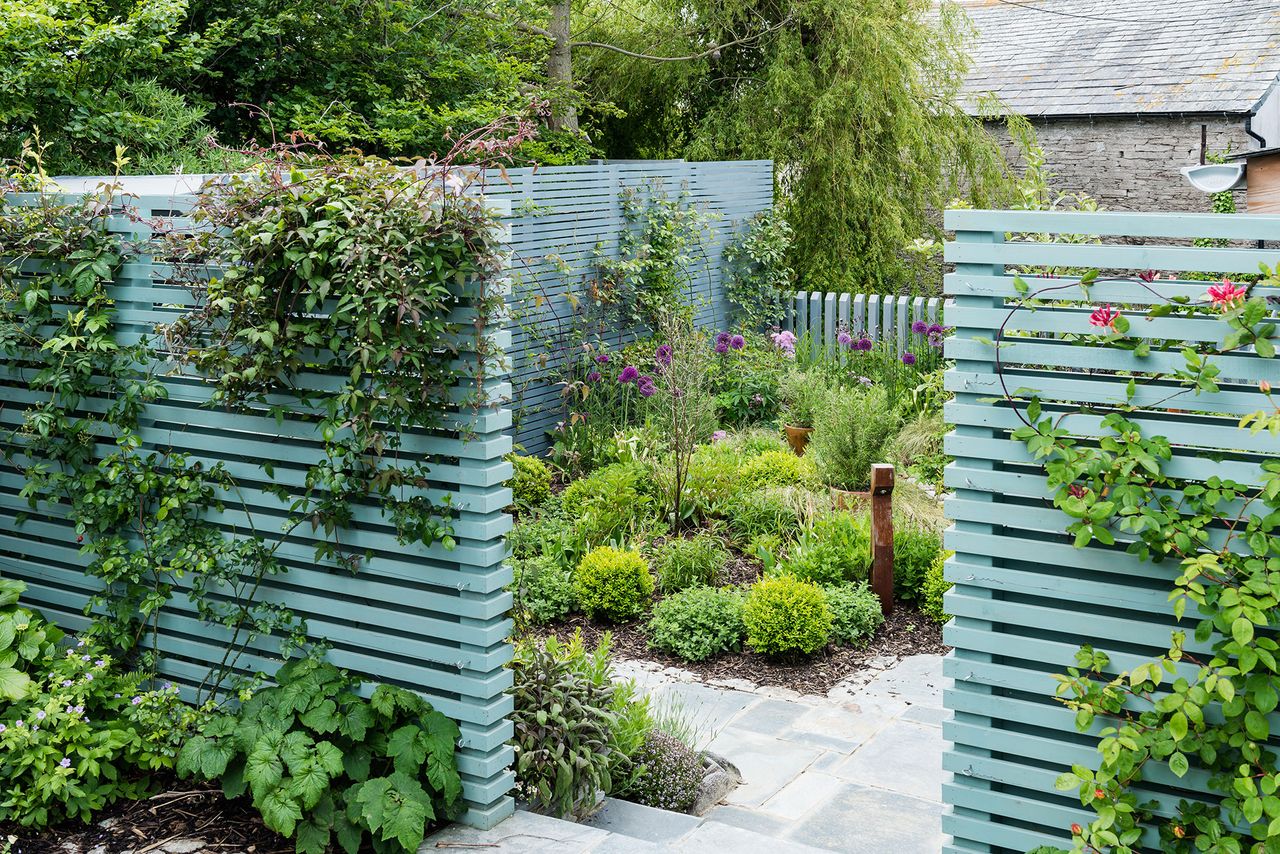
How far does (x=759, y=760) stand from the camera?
466 cm

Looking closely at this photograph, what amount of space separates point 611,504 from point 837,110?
6.77 metres

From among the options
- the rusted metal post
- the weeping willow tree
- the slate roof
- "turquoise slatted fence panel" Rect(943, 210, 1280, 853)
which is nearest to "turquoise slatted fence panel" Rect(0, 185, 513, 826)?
"turquoise slatted fence panel" Rect(943, 210, 1280, 853)

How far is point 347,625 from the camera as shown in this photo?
12.9 ft

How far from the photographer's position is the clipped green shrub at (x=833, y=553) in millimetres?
6133

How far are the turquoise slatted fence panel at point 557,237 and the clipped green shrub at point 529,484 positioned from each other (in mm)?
650

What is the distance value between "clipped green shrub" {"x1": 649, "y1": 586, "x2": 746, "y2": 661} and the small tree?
107cm

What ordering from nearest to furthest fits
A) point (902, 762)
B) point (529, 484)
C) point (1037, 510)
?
1. point (1037, 510)
2. point (902, 762)
3. point (529, 484)

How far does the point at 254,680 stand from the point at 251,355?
1.12 m

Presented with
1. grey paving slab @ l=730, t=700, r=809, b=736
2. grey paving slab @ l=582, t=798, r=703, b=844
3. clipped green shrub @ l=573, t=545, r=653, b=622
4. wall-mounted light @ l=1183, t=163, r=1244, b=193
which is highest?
wall-mounted light @ l=1183, t=163, r=1244, b=193

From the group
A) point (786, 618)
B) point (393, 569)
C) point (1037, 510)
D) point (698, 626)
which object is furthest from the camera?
point (698, 626)

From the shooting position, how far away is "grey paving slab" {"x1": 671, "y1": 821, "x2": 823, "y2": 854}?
358 cm

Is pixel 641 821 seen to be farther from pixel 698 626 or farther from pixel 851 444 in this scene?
pixel 851 444

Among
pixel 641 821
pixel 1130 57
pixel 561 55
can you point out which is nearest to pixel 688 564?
pixel 641 821

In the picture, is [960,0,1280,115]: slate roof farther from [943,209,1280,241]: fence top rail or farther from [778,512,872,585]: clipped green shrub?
[943,209,1280,241]: fence top rail
